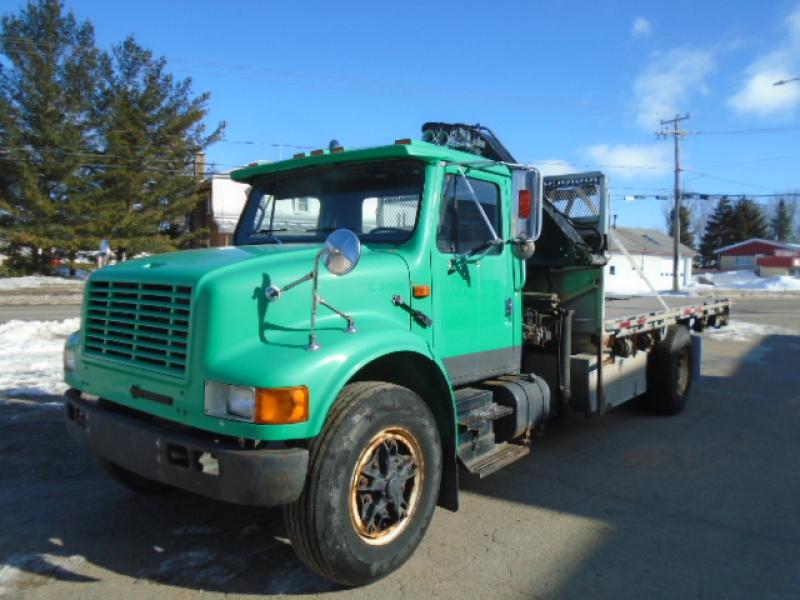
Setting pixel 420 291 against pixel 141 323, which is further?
pixel 420 291

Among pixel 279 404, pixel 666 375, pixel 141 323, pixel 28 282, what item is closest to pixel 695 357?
pixel 666 375

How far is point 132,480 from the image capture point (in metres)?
4.31

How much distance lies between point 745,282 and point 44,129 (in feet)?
159

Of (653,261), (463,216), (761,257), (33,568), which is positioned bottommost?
(33,568)

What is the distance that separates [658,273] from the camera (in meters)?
52.0

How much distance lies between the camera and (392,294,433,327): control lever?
3.69m

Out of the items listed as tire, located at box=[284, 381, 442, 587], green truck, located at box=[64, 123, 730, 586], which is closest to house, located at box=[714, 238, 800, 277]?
green truck, located at box=[64, 123, 730, 586]

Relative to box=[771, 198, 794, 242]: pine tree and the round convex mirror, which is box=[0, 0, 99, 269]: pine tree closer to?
the round convex mirror

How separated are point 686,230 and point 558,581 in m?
81.2

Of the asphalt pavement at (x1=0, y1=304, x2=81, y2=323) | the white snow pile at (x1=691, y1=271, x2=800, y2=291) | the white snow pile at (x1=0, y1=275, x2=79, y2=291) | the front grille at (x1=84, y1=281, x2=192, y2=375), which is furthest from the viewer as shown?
the white snow pile at (x1=691, y1=271, x2=800, y2=291)

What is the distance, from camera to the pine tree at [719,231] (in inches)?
2936

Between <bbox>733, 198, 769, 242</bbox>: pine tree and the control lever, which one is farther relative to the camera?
<bbox>733, 198, 769, 242</bbox>: pine tree

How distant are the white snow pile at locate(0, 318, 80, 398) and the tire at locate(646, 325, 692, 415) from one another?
6.65m

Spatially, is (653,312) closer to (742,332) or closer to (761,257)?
(742,332)
